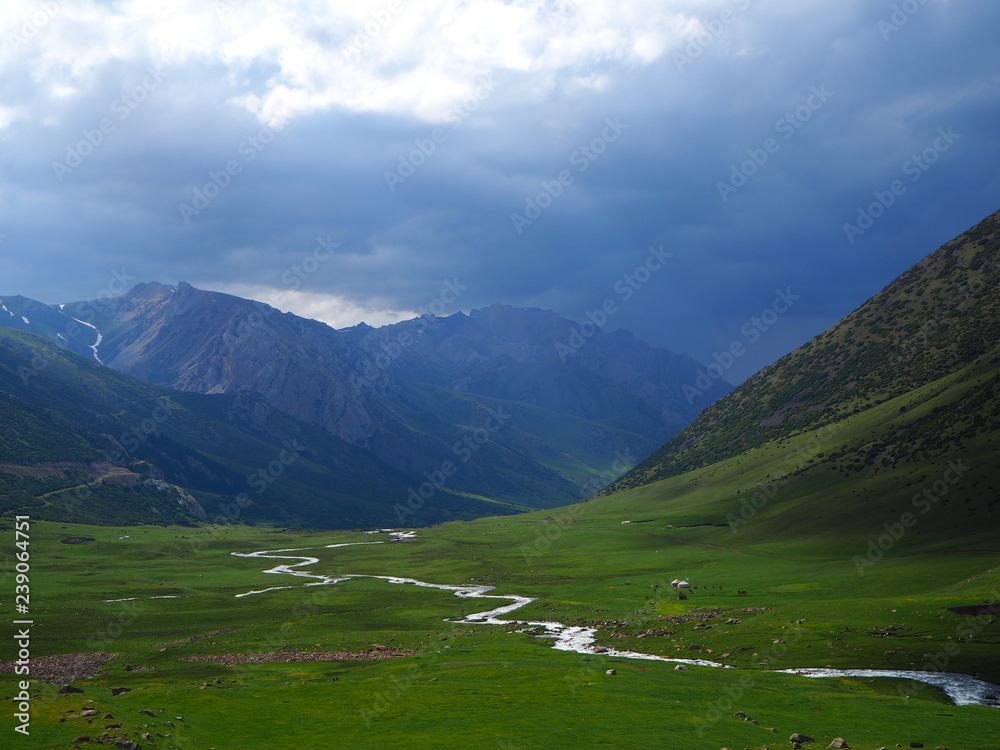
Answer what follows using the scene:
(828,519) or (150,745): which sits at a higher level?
(150,745)

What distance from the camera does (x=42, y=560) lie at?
16900 cm

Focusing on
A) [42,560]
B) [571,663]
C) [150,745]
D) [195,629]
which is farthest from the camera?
[42,560]

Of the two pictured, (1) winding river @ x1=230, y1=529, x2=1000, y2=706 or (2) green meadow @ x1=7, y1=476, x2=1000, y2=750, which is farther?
(1) winding river @ x1=230, y1=529, x2=1000, y2=706

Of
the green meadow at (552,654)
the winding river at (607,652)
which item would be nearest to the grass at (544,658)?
the green meadow at (552,654)

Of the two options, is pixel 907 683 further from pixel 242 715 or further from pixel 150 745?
pixel 150 745

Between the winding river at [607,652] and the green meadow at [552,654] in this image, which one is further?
the winding river at [607,652]

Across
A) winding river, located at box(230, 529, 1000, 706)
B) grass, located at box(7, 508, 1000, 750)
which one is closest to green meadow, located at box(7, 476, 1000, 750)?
grass, located at box(7, 508, 1000, 750)

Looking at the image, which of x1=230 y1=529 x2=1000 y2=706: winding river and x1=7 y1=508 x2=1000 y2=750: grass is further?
x1=230 y1=529 x2=1000 y2=706: winding river

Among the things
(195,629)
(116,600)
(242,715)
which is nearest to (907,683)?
(242,715)

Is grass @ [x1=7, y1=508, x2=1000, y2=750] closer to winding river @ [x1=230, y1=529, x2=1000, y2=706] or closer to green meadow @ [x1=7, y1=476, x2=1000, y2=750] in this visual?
green meadow @ [x1=7, y1=476, x2=1000, y2=750]

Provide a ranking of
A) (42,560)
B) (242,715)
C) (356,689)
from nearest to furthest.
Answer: (242,715) → (356,689) → (42,560)

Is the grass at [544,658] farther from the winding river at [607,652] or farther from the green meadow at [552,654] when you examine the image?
the winding river at [607,652]

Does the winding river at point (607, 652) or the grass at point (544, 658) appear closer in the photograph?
the grass at point (544, 658)

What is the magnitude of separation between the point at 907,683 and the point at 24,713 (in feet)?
217
